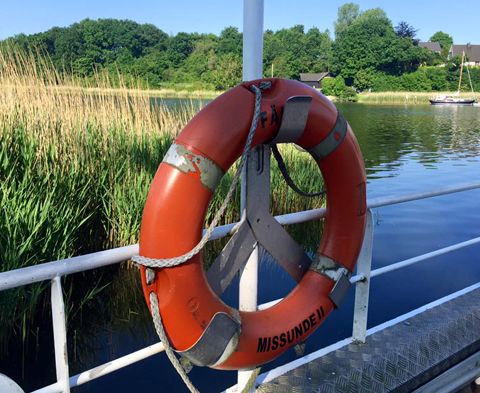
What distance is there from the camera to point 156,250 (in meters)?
1.10

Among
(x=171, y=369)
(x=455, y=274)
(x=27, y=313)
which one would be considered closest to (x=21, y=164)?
(x=27, y=313)

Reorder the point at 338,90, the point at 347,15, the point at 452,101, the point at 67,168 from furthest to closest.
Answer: the point at 347,15
the point at 338,90
the point at 452,101
the point at 67,168

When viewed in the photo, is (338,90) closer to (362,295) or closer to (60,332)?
(362,295)

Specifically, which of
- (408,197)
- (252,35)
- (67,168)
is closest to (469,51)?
(67,168)

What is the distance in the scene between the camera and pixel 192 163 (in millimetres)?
1119

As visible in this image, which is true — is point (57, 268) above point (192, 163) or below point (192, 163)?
below

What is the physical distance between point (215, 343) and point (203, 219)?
1.00ft

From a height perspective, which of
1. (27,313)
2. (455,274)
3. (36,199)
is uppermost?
(36,199)

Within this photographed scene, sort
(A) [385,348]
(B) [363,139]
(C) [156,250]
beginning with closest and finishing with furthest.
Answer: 1. (C) [156,250]
2. (A) [385,348]
3. (B) [363,139]

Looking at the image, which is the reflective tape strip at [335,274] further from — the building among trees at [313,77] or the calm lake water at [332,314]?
the building among trees at [313,77]

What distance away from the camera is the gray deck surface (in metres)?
1.53

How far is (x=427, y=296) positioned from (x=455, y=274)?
69cm

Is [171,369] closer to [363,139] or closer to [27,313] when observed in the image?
[27,313]

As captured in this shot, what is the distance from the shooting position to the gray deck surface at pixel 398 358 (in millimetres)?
1534
